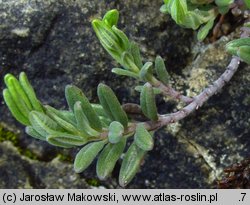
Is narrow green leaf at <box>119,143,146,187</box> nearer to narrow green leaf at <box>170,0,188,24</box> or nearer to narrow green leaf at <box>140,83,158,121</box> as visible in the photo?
narrow green leaf at <box>140,83,158,121</box>

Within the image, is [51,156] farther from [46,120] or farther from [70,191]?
[46,120]

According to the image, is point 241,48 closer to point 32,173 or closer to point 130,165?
point 130,165

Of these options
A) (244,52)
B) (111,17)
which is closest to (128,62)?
(111,17)

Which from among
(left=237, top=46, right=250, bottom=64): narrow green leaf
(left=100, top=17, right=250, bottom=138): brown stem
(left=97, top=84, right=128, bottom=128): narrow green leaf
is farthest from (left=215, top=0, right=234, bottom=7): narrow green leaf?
(left=97, top=84, right=128, bottom=128): narrow green leaf

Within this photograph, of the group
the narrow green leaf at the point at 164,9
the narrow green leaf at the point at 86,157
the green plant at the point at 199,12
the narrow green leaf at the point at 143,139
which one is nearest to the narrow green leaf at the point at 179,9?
the green plant at the point at 199,12

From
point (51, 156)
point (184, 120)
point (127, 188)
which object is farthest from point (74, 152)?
point (184, 120)

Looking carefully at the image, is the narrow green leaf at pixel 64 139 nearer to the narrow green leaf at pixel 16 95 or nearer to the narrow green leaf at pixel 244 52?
the narrow green leaf at pixel 16 95
